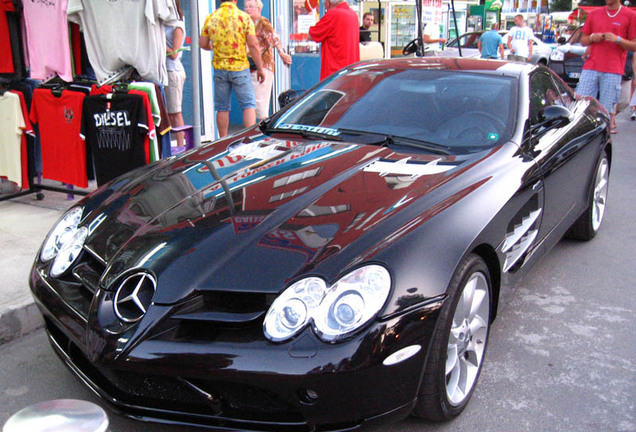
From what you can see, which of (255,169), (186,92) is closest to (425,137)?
(255,169)

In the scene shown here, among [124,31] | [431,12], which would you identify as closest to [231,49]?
[124,31]

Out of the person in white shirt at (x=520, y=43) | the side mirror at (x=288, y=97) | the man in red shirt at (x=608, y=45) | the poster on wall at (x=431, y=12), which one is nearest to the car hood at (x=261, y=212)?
the side mirror at (x=288, y=97)

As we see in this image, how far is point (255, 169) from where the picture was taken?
3131 mm

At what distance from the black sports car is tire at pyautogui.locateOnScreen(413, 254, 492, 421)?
1 cm

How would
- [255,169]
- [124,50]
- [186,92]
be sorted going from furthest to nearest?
[186,92] → [124,50] → [255,169]

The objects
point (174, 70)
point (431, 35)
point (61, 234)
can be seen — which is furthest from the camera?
point (431, 35)

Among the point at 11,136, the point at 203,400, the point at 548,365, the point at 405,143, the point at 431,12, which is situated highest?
the point at 431,12

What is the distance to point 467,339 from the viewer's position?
2.56 m

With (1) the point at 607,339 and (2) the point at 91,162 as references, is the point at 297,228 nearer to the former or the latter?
(1) the point at 607,339

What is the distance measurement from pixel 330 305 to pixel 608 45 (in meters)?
7.03

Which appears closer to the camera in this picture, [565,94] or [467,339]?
[467,339]

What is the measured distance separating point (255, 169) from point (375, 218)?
2.95 feet

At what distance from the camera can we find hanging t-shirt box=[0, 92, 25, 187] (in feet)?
16.8

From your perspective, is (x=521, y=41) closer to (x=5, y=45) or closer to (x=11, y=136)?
(x=5, y=45)
